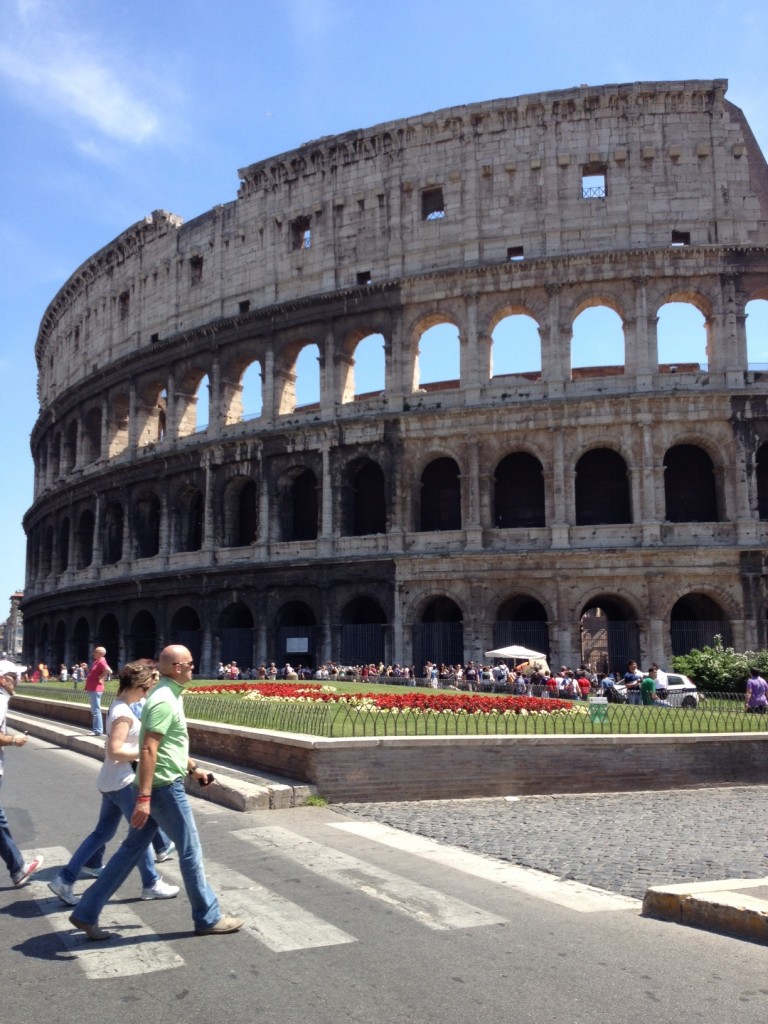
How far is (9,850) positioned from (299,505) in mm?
27797

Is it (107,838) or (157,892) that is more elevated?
(107,838)

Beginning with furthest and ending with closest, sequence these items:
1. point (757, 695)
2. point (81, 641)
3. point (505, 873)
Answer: point (81, 641) < point (757, 695) < point (505, 873)

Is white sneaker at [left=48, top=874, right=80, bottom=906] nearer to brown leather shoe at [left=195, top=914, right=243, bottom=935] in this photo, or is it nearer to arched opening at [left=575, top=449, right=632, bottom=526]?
brown leather shoe at [left=195, top=914, right=243, bottom=935]

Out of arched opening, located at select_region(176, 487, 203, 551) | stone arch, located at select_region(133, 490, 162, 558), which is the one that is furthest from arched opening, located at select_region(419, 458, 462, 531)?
stone arch, located at select_region(133, 490, 162, 558)

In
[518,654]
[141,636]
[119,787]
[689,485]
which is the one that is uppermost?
[689,485]

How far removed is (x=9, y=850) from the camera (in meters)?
6.64

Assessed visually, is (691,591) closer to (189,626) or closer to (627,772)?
(627,772)

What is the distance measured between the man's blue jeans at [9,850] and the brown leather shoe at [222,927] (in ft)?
6.17

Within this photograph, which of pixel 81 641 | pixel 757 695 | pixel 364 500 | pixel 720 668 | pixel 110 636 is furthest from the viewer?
pixel 81 641

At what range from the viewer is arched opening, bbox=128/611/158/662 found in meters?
37.8

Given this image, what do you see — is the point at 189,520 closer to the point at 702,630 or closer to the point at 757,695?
the point at 702,630

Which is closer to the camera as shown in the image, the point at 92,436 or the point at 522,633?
the point at 522,633

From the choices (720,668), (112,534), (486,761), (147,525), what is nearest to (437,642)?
(720,668)

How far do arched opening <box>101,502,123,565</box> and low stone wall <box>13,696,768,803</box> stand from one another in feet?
92.8
